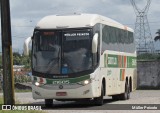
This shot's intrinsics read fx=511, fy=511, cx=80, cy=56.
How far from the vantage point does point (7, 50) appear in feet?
53.9

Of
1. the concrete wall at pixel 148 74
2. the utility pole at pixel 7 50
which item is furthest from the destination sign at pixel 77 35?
the concrete wall at pixel 148 74

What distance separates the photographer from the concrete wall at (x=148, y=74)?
41094 millimetres

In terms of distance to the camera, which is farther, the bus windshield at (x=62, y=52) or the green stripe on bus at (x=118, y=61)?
the green stripe on bus at (x=118, y=61)

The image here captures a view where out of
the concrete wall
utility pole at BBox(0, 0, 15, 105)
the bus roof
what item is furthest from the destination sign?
the concrete wall

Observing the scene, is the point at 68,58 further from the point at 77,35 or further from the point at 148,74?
the point at 148,74

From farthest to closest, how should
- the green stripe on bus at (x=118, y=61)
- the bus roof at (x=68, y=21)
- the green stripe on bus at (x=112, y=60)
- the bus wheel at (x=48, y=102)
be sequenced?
the green stripe on bus at (x=112, y=60), the green stripe on bus at (x=118, y=61), the bus wheel at (x=48, y=102), the bus roof at (x=68, y=21)

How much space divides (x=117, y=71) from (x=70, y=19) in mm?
4920

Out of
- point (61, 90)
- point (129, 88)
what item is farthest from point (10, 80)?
point (129, 88)

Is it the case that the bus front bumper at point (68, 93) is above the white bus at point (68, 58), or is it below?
below

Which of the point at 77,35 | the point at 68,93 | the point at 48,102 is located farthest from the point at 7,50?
the point at 48,102

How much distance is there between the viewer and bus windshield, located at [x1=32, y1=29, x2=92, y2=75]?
19.9m

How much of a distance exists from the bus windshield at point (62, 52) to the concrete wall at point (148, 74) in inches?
846

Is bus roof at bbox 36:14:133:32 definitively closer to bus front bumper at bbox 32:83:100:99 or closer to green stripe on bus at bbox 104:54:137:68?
green stripe on bus at bbox 104:54:137:68

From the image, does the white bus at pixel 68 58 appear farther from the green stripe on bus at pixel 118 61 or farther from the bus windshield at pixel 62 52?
Answer: the green stripe on bus at pixel 118 61
